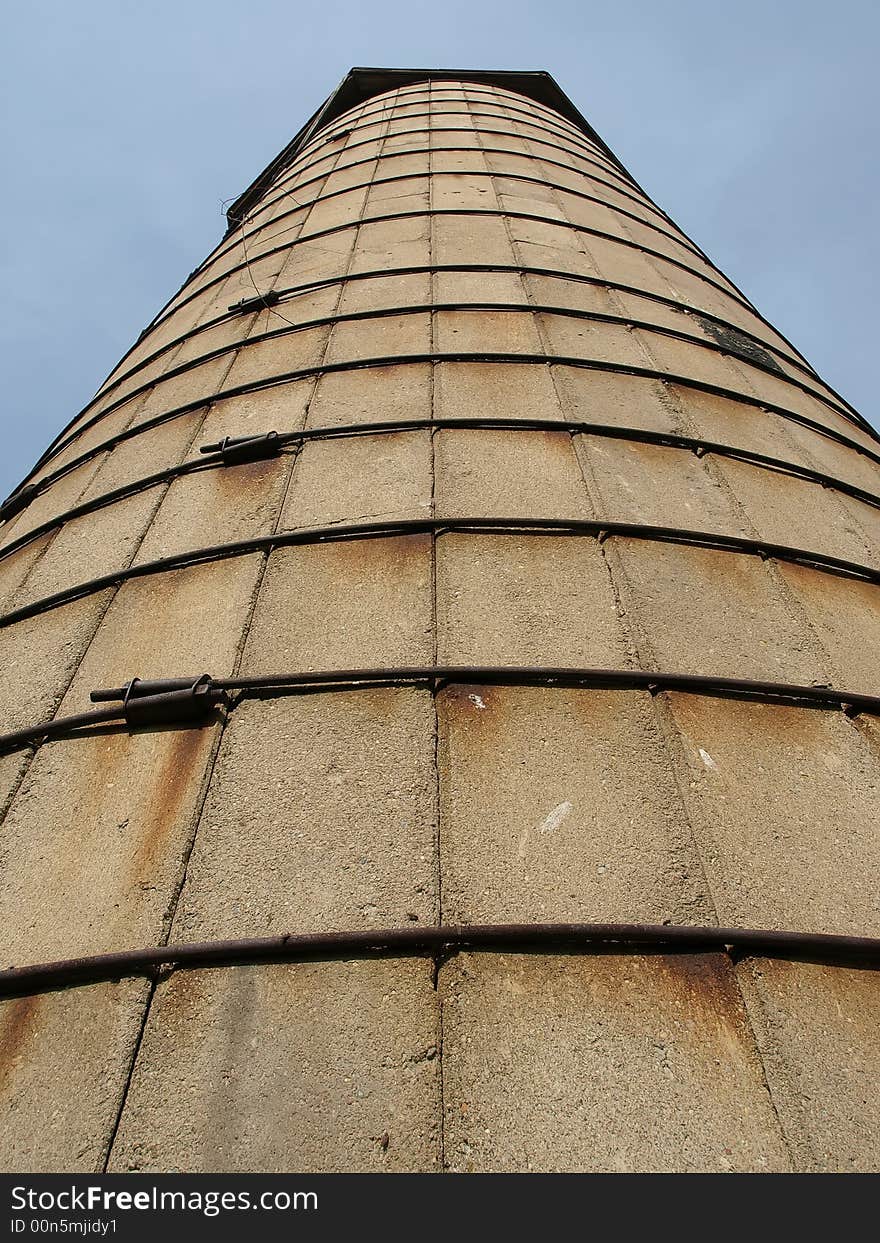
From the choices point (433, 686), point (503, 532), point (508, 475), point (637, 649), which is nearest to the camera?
point (433, 686)

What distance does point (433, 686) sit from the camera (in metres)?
3.21

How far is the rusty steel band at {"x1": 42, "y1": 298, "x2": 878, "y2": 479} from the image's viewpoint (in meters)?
6.13

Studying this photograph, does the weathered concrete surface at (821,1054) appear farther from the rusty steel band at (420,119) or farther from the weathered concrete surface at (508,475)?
the rusty steel band at (420,119)

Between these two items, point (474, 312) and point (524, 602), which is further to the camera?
point (474, 312)

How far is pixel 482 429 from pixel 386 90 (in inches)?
639

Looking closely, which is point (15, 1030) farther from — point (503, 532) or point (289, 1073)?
point (503, 532)

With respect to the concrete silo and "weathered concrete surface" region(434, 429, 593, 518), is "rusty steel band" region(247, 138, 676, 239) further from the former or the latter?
"weathered concrete surface" region(434, 429, 593, 518)

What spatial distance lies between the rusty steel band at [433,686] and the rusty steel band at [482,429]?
199cm

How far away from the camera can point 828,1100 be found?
2074 mm

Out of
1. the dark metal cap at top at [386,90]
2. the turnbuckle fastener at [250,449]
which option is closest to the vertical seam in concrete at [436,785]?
the turnbuckle fastener at [250,449]

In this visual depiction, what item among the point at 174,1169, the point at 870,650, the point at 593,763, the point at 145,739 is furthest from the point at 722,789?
the point at 145,739

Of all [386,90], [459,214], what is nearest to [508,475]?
[459,214]

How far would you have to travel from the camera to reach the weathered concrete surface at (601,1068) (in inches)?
78.1

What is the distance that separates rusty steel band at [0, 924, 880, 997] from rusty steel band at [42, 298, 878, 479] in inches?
191
